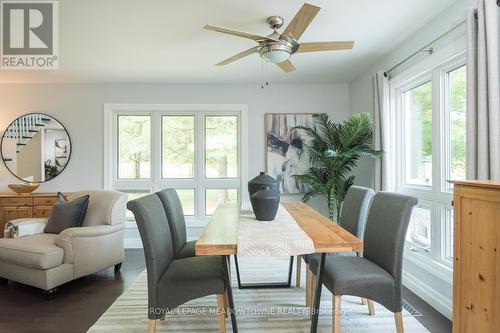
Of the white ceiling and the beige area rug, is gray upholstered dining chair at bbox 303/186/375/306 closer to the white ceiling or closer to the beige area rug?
the beige area rug

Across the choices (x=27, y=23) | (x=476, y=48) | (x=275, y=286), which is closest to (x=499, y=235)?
(x=476, y=48)

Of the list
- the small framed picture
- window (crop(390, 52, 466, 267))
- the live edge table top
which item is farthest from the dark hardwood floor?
the small framed picture

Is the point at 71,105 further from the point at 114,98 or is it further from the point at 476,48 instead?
the point at 476,48

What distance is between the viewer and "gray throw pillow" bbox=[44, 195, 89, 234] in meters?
2.96

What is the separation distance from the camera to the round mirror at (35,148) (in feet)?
13.5

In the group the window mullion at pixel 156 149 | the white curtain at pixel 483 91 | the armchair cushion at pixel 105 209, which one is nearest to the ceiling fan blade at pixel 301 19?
the white curtain at pixel 483 91

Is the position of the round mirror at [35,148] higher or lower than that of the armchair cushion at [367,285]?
higher

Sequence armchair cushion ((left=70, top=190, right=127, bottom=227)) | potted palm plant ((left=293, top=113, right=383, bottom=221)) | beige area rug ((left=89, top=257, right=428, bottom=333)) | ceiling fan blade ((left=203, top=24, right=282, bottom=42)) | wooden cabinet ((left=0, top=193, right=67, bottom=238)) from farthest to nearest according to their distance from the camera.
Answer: wooden cabinet ((left=0, top=193, right=67, bottom=238)), potted palm plant ((left=293, top=113, right=383, bottom=221)), armchair cushion ((left=70, top=190, right=127, bottom=227)), beige area rug ((left=89, top=257, right=428, bottom=333)), ceiling fan blade ((left=203, top=24, right=282, bottom=42))

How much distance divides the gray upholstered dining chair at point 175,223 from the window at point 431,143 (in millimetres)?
2191

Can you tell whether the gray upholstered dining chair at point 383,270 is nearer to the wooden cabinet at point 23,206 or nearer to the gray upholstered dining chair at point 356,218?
the gray upholstered dining chair at point 356,218

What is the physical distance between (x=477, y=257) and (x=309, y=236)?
79 centimetres

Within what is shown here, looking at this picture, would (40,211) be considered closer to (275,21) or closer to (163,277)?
(163,277)

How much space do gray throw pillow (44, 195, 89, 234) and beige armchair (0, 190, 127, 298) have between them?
3.3 inches

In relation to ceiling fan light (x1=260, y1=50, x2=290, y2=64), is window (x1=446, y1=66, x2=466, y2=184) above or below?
below
